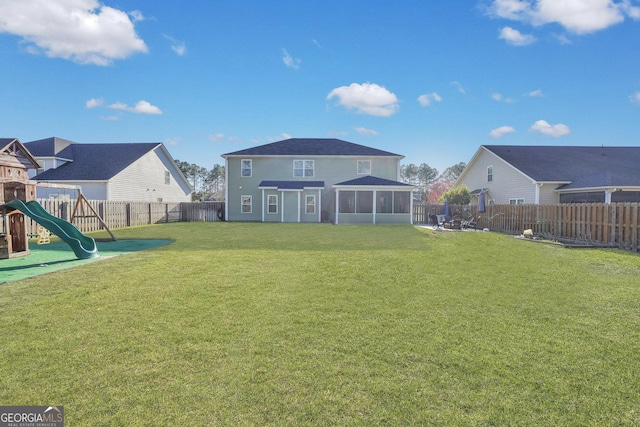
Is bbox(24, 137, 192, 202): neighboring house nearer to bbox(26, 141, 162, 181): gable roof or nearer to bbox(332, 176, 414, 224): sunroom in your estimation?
bbox(26, 141, 162, 181): gable roof

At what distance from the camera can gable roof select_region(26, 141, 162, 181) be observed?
25.3 metres

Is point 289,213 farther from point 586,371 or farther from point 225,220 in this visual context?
point 586,371

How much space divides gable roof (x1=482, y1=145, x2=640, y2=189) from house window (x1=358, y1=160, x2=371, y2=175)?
10056 millimetres

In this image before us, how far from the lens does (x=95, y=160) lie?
27.3 m

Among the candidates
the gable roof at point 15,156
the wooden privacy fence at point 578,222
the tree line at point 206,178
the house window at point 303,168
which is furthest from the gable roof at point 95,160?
the tree line at point 206,178

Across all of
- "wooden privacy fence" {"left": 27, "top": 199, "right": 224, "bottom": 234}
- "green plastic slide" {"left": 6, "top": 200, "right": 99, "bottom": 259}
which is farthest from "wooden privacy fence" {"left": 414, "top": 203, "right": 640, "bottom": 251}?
"wooden privacy fence" {"left": 27, "top": 199, "right": 224, "bottom": 234}

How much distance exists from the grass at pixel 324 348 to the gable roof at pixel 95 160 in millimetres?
23203

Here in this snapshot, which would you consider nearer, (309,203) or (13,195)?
(13,195)

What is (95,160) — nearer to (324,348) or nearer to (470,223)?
(470,223)

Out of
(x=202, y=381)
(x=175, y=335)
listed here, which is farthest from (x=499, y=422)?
(x=175, y=335)

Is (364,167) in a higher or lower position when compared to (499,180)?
higher

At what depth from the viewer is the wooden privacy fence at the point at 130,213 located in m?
15.9

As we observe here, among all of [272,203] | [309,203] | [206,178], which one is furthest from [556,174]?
[206,178]

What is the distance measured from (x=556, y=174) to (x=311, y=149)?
1866cm
